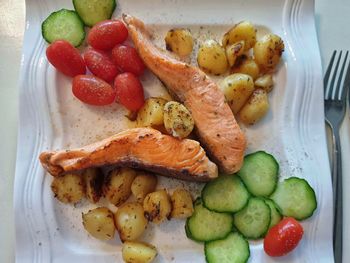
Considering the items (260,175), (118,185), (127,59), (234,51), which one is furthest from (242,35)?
(118,185)

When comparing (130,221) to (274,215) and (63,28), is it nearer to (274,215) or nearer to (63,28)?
(274,215)

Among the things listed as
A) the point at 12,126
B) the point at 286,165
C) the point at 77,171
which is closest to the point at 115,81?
the point at 77,171

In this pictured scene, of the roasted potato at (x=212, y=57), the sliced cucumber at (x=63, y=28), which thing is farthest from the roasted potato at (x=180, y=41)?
the sliced cucumber at (x=63, y=28)

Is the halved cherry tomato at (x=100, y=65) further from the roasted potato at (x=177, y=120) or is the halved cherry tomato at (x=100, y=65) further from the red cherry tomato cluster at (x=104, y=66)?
the roasted potato at (x=177, y=120)

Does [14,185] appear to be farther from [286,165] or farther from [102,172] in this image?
[286,165]

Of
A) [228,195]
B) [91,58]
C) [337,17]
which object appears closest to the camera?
[228,195]

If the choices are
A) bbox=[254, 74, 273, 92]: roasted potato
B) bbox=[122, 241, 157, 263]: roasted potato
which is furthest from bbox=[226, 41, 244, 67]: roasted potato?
bbox=[122, 241, 157, 263]: roasted potato
